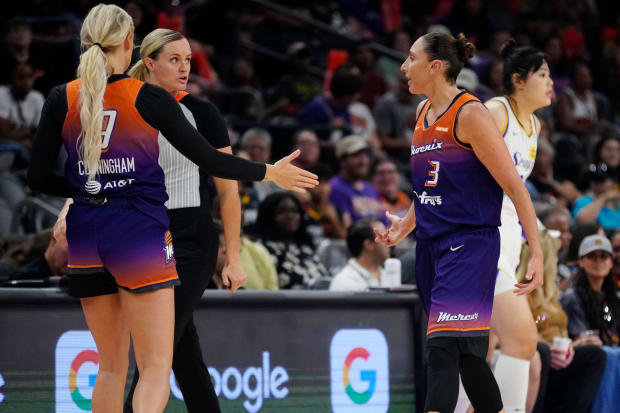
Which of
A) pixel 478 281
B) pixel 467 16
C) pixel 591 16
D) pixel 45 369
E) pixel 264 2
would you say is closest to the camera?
pixel 478 281

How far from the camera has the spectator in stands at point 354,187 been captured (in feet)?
30.5

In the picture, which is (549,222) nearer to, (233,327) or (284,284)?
(284,284)

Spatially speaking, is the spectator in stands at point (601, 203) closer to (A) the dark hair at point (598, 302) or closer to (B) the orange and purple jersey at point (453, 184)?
(A) the dark hair at point (598, 302)

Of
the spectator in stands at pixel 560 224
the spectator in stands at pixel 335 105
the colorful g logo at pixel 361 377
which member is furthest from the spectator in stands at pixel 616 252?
the spectator in stands at pixel 335 105

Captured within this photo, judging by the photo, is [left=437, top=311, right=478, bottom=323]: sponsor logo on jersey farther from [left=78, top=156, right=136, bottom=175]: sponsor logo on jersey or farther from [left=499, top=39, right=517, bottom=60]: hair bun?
[left=499, top=39, right=517, bottom=60]: hair bun

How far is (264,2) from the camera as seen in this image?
13156mm

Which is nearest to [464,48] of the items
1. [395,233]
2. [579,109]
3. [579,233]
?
[395,233]

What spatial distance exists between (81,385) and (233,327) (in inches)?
37.4

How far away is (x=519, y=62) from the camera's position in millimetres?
5266

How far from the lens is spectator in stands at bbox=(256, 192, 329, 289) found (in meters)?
7.72

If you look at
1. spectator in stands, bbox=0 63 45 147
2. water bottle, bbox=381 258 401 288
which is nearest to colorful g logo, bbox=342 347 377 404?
water bottle, bbox=381 258 401 288

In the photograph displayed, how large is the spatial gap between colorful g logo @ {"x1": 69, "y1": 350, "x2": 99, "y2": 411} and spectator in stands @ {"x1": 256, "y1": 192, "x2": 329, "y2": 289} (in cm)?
258

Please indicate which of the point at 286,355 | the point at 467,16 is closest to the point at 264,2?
the point at 467,16

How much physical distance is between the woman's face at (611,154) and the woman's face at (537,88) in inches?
A: 219
